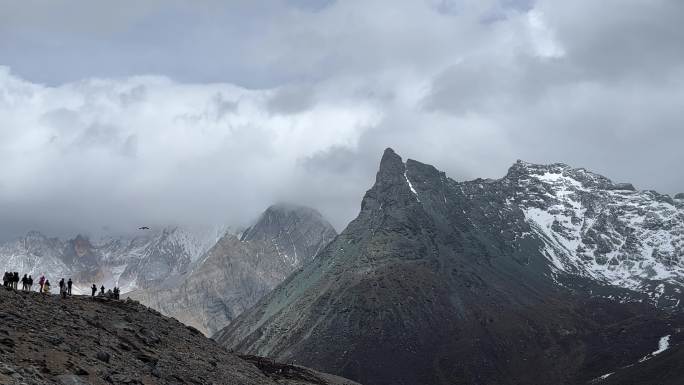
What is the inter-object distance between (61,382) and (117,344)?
20039 millimetres

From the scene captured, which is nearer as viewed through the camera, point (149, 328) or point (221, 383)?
point (221, 383)

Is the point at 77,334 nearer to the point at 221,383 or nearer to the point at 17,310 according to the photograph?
the point at 17,310

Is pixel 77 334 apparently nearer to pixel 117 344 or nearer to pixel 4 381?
pixel 117 344

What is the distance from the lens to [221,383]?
93.9 metres

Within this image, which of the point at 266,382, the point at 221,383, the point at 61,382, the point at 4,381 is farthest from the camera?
the point at 266,382

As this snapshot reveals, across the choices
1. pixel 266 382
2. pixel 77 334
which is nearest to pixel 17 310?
pixel 77 334

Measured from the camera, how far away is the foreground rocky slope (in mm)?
67188

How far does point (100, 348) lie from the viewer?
3140 inches

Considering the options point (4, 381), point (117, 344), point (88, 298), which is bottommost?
point (4, 381)

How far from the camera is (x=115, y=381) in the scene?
237 ft

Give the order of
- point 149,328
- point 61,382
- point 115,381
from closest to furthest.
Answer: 1. point 61,382
2. point 115,381
3. point 149,328

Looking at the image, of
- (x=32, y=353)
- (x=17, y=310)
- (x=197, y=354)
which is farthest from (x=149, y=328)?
(x=32, y=353)

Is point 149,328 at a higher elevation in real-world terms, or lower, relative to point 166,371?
higher

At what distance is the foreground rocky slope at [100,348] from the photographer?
220ft
